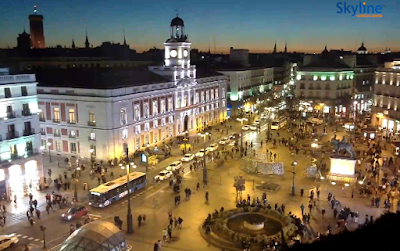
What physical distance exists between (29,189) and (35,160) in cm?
340

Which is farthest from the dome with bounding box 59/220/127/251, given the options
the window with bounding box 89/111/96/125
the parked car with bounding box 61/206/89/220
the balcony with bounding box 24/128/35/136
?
the window with bounding box 89/111/96/125

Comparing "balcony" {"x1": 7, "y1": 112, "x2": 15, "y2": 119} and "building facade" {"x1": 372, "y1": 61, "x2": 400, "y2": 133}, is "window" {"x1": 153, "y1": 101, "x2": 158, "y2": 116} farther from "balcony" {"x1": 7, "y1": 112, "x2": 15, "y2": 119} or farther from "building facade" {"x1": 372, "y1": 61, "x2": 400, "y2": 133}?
"building facade" {"x1": 372, "y1": 61, "x2": 400, "y2": 133}

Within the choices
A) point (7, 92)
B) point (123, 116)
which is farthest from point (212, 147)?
point (7, 92)

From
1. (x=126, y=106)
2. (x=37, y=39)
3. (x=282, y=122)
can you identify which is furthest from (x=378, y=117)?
(x=37, y=39)

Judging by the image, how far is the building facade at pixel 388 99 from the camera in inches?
3063

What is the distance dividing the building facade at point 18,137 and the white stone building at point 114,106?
1250 cm

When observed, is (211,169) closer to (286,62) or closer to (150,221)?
(150,221)

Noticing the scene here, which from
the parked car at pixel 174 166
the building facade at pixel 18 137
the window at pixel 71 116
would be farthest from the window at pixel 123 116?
the building facade at pixel 18 137

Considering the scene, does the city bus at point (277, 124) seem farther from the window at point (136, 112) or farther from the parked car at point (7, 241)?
the parked car at point (7, 241)

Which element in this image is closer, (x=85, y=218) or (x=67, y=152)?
(x=85, y=218)

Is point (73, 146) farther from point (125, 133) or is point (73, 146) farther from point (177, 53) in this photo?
point (177, 53)

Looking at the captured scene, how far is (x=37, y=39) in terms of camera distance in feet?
558

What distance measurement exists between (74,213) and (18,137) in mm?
13504

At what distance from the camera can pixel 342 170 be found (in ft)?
164
